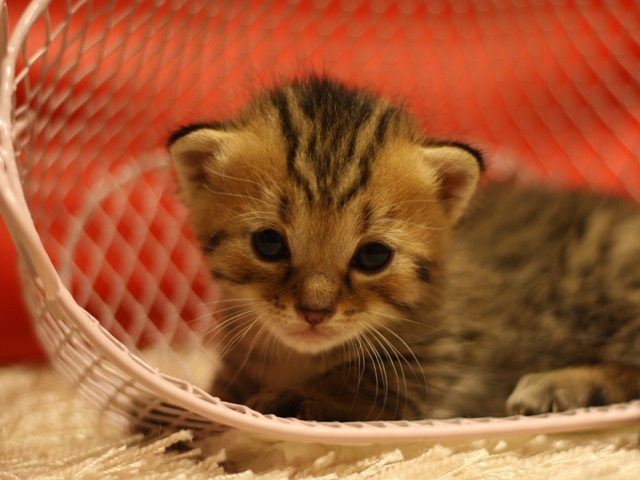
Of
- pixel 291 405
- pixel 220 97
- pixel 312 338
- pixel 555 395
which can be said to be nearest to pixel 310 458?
pixel 291 405

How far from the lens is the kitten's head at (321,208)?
1.03 m

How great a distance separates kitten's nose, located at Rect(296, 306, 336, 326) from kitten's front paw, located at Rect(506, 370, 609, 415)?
49 centimetres

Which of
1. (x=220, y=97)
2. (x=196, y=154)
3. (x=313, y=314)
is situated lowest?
(x=313, y=314)

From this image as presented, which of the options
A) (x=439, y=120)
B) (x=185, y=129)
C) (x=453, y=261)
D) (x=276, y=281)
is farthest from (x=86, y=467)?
(x=439, y=120)

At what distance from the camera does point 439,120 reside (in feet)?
6.07

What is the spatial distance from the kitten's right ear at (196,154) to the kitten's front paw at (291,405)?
400 mm

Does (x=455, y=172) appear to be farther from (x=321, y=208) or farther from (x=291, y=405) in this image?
(x=291, y=405)

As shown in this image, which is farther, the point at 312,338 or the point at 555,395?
the point at 555,395

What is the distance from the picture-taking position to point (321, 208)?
3.37 ft

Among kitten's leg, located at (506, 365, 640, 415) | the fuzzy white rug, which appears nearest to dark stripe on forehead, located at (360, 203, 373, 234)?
the fuzzy white rug

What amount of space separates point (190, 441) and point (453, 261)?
654 millimetres

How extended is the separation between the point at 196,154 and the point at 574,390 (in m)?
0.87

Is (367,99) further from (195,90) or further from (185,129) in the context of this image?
(195,90)

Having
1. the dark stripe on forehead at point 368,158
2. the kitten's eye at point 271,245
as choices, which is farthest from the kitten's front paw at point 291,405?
the dark stripe on forehead at point 368,158
